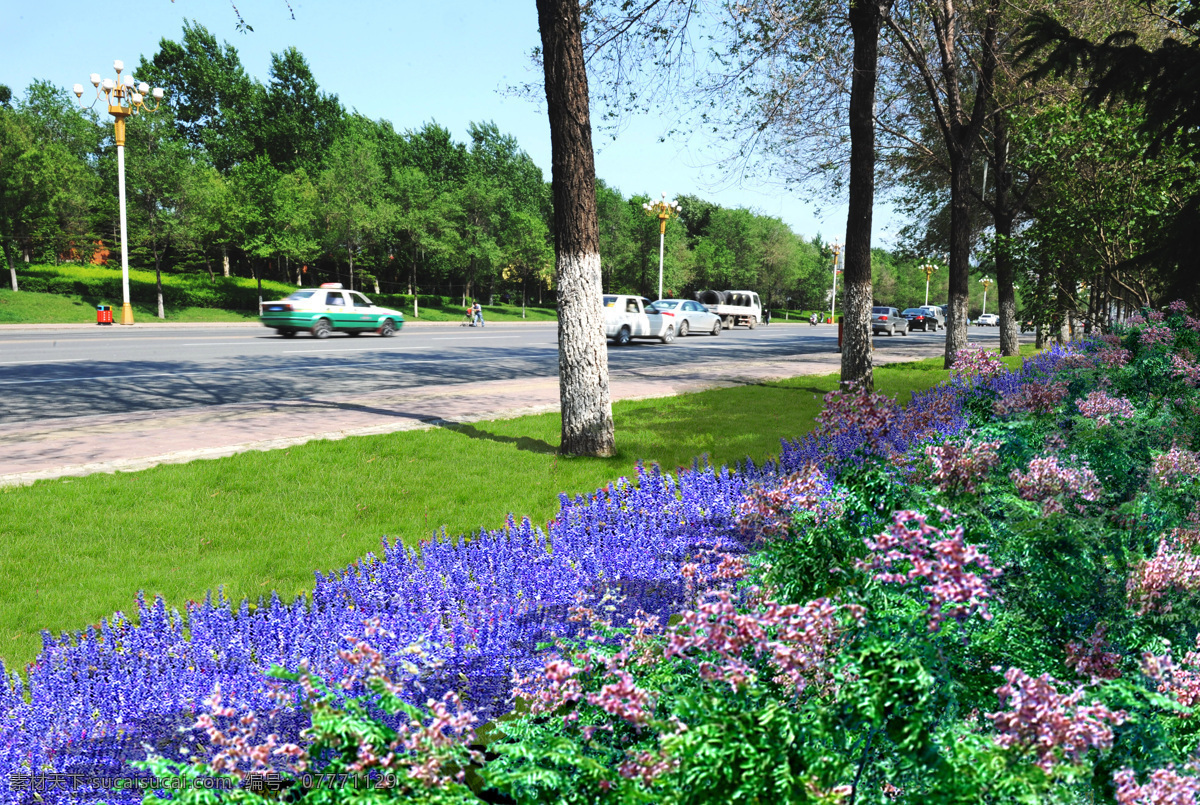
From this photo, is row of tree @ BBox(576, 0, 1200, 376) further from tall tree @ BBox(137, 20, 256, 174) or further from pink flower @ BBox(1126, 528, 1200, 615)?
tall tree @ BBox(137, 20, 256, 174)

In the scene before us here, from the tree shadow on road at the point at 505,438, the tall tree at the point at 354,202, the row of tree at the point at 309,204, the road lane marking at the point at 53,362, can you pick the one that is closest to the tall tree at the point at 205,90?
the row of tree at the point at 309,204

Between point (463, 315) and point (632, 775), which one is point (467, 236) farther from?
point (632, 775)

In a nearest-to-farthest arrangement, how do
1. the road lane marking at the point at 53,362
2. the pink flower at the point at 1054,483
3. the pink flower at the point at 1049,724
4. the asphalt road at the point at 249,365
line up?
the pink flower at the point at 1049,724
the pink flower at the point at 1054,483
the asphalt road at the point at 249,365
the road lane marking at the point at 53,362

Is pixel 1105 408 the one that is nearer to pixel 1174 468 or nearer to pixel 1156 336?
pixel 1174 468

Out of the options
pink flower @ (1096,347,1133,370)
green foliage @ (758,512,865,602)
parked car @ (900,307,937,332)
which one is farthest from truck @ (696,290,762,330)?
green foliage @ (758,512,865,602)

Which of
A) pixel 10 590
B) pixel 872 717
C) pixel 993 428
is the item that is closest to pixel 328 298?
pixel 10 590

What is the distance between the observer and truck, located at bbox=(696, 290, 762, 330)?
42.1 metres

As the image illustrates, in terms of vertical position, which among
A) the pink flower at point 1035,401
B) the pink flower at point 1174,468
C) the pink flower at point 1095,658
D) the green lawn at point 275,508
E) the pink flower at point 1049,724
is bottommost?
the green lawn at point 275,508

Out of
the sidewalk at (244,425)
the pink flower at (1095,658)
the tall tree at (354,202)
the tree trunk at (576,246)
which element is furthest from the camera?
the tall tree at (354,202)

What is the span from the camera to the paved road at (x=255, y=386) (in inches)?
309

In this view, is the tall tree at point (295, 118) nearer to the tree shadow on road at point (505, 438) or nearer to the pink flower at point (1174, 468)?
the tree shadow on road at point (505, 438)

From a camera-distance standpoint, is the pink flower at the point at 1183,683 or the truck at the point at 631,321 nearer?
the pink flower at the point at 1183,683

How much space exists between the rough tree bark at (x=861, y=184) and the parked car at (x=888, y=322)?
34491 mm

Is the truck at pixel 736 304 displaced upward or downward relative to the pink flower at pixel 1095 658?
upward
